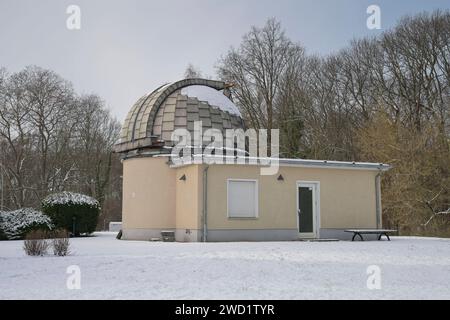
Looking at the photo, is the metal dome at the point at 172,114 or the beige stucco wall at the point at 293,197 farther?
the metal dome at the point at 172,114

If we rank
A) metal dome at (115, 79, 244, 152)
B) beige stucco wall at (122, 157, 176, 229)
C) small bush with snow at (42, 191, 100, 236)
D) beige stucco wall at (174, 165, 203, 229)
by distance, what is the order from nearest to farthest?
1. beige stucco wall at (174, 165, 203, 229)
2. beige stucco wall at (122, 157, 176, 229)
3. metal dome at (115, 79, 244, 152)
4. small bush with snow at (42, 191, 100, 236)

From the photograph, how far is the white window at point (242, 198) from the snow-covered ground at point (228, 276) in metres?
5.76

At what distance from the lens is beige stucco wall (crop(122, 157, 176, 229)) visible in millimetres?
19734

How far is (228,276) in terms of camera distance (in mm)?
8523

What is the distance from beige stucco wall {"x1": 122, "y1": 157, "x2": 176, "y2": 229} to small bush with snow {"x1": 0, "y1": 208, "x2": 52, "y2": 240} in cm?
368

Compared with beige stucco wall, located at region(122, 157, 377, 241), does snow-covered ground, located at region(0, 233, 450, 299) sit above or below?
below

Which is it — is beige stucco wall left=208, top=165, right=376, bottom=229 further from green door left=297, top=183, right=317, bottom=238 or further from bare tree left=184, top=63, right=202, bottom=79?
bare tree left=184, top=63, right=202, bottom=79

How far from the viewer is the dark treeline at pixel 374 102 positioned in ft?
87.3

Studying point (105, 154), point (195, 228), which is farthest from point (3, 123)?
point (195, 228)

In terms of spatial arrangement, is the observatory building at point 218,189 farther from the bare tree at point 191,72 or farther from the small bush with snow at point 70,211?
the bare tree at point 191,72

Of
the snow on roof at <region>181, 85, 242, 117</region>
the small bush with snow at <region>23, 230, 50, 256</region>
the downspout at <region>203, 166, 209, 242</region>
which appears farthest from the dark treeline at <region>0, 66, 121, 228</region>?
the small bush with snow at <region>23, 230, 50, 256</region>

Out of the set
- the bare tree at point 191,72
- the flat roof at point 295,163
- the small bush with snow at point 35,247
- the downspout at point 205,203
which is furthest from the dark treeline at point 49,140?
the small bush with snow at point 35,247

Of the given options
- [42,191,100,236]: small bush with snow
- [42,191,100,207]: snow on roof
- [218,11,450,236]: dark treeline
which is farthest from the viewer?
[218,11,450,236]: dark treeline
